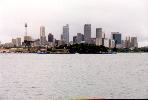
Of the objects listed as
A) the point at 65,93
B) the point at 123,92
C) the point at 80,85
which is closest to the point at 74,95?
the point at 65,93

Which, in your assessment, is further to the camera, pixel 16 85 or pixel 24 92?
pixel 16 85

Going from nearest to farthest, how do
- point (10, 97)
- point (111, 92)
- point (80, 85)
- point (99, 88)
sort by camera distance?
point (10, 97)
point (111, 92)
point (99, 88)
point (80, 85)

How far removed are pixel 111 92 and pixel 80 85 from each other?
896 cm

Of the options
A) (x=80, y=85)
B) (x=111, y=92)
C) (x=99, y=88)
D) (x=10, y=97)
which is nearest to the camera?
(x=10, y=97)

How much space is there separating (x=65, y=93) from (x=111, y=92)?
4660mm

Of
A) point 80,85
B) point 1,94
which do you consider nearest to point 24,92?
point 1,94

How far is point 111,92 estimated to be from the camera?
47.7 meters

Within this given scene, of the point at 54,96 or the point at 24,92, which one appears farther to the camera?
the point at 24,92

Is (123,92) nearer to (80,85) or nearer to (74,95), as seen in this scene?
(74,95)

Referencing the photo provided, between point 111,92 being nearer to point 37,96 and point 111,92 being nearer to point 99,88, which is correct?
point 99,88

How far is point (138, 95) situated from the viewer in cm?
4509

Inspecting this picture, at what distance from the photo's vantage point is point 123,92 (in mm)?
47812

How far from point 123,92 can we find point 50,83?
1360cm

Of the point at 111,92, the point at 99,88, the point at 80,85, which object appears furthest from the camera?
the point at 80,85
